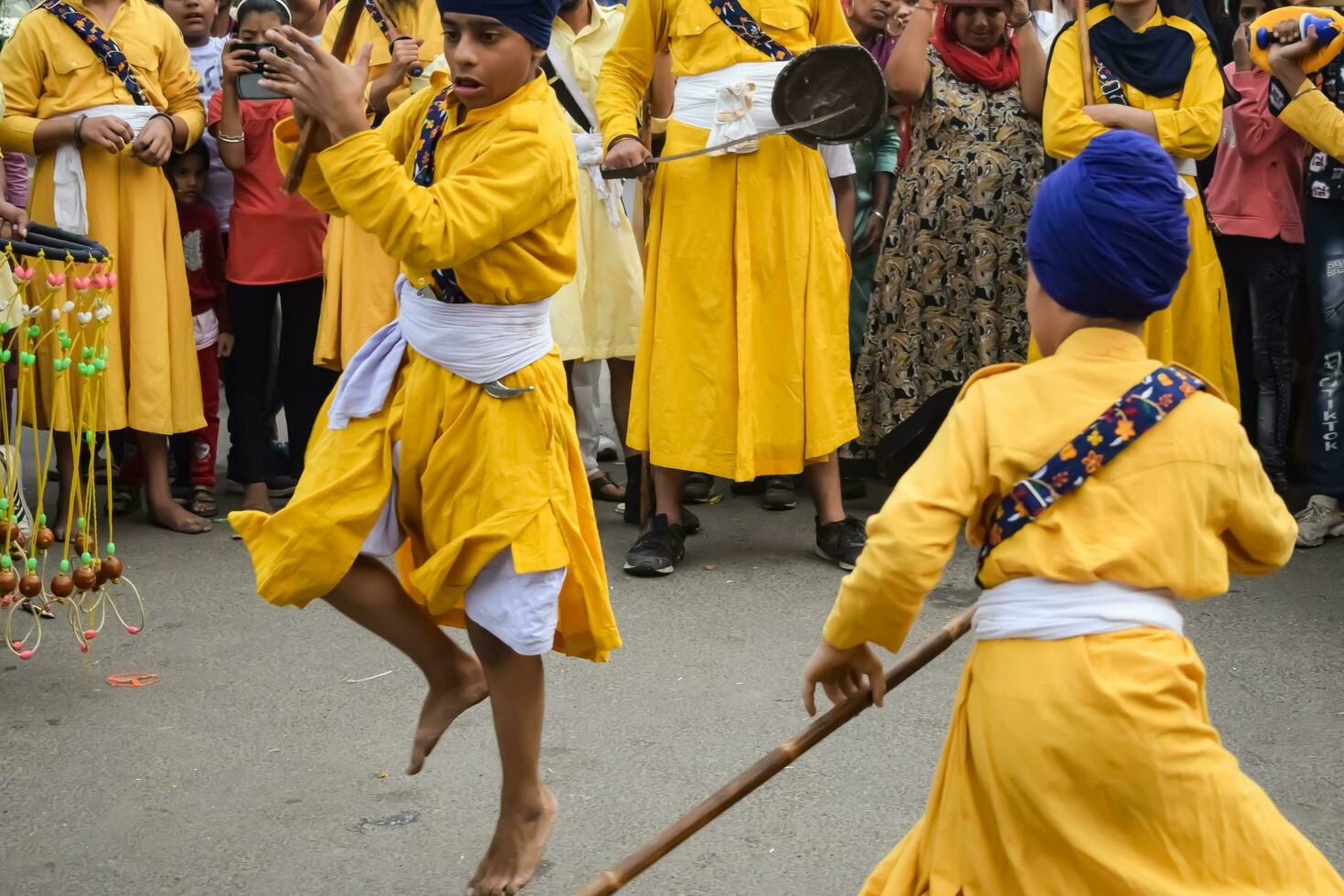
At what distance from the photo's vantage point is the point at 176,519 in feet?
21.0

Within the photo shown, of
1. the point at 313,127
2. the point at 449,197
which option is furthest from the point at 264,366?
the point at 449,197

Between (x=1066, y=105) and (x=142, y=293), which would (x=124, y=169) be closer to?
(x=142, y=293)

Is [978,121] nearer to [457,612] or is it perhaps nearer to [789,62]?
[789,62]

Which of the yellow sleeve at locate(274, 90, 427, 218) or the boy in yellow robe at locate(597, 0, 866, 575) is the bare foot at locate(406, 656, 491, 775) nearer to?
the yellow sleeve at locate(274, 90, 427, 218)

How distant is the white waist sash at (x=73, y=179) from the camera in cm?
607

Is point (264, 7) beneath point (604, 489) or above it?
above

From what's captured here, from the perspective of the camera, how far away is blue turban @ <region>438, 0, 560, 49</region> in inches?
130

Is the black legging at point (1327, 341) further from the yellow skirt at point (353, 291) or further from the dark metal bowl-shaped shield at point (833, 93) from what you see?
the yellow skirt at point (353, 291)

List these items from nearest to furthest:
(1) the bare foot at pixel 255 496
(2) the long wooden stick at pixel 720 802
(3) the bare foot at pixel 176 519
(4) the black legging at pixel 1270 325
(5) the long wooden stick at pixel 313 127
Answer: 1. (2) the long wooden stick at pixel 720 802
2. (5) the long wooden stick at pixel 313 127
3. (3) the bare foot at pixel 176 519
4. (4) the black legging at pixel 1270 325
5. (1) the bare foot at pixel 255 496

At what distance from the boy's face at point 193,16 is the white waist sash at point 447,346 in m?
4.05

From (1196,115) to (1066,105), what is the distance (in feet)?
1.48

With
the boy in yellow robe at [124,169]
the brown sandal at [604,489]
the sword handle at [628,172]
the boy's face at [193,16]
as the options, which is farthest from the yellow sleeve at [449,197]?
the boy's face at [193,16]

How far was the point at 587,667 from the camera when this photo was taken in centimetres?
486

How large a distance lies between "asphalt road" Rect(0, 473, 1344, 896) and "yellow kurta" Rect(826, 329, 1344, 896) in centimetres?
116
